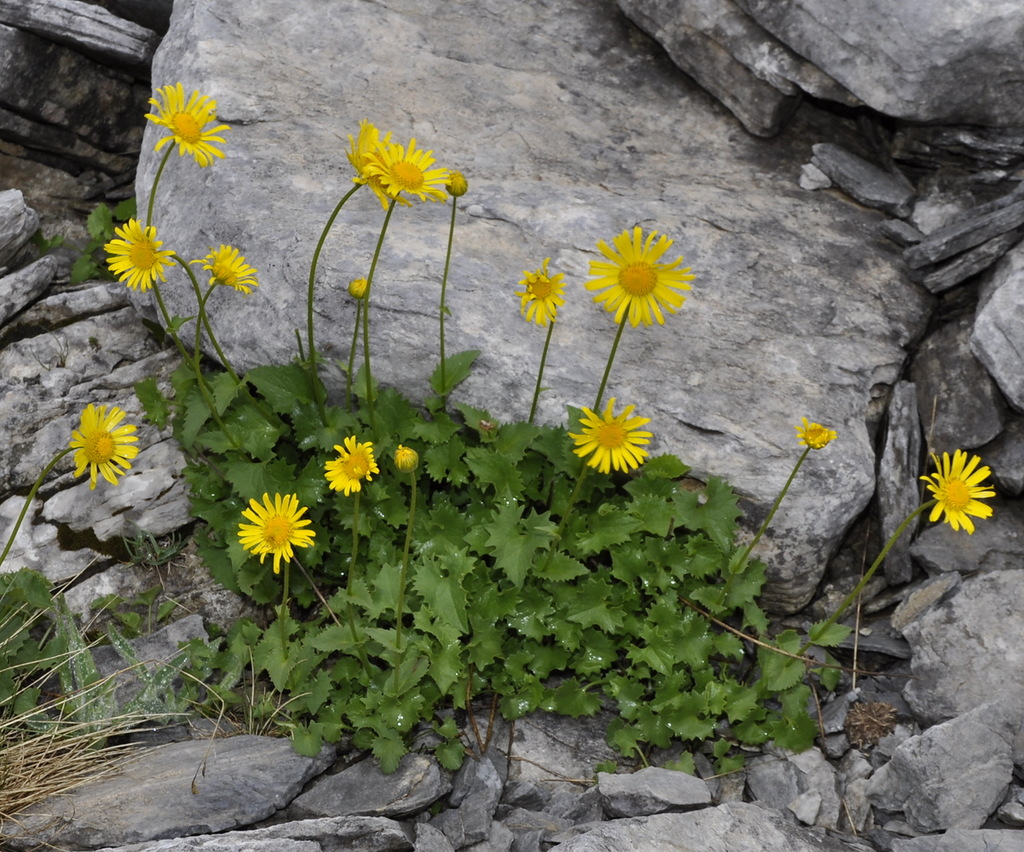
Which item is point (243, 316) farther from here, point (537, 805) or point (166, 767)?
point (537, 805)

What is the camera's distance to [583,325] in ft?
14.8

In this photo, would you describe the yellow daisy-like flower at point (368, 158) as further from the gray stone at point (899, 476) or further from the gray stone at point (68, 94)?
the gray stone at point (68, 94)

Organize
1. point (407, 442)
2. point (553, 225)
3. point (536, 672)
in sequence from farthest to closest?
point (553, 225) < point (407, 442) < point (536, 672)

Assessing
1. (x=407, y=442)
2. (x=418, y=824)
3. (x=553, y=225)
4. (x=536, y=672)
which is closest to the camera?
(x=418, y=824)

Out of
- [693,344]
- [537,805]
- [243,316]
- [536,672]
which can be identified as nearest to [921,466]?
[693,344]

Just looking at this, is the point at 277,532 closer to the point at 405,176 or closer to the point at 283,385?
the point at 283,385

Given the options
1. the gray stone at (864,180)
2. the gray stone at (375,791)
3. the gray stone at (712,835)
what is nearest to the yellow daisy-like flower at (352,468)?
the gray stone at (375,791)

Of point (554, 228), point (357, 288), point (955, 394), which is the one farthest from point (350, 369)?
point (955, 394)

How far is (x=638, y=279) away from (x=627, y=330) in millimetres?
1096

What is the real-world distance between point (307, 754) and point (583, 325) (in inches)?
86.1

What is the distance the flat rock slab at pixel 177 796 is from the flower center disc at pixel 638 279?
206cm

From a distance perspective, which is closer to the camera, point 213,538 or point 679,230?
point 213,538

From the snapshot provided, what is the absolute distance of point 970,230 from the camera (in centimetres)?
446

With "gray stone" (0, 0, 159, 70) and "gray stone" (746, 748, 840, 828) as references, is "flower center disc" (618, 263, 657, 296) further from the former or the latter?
"gray stone" (0, 0, 159, 70)
